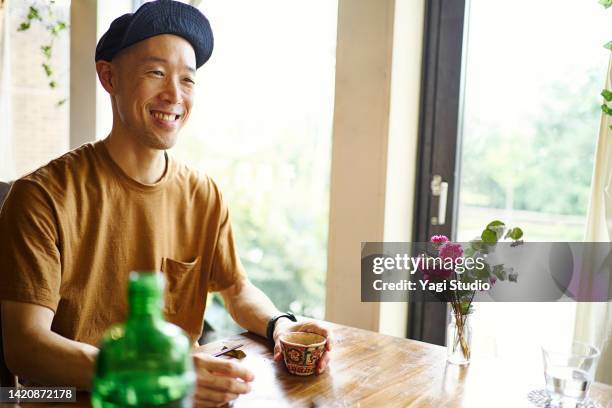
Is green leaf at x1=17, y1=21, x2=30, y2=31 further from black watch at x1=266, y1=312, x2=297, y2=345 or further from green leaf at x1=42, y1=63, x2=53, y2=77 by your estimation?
black watch at x1=266, y1=312, x2=297, y2=345

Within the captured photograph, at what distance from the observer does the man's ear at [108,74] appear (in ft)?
5.16

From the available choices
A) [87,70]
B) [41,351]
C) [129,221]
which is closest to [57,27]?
[87,70]

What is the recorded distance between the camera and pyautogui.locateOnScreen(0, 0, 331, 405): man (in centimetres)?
129

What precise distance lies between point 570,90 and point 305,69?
113 centimetres

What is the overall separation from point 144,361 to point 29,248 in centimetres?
87

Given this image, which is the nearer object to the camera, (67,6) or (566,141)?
(566,141)

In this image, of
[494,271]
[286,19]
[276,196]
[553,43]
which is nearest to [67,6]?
[286,19]

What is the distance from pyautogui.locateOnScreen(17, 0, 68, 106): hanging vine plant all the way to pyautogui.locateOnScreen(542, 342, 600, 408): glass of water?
9.55ft

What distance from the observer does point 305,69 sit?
8.25ft

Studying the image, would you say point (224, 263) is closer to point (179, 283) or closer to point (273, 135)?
point (179, 283)

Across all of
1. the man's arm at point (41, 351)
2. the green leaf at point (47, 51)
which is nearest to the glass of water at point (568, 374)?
the man's arm at point (41, 351)

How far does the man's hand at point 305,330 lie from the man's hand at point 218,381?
0.65 ft

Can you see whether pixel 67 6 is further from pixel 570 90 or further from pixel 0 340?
pixel 570 90

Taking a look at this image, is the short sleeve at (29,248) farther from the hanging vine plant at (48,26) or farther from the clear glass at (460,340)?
the hanging vine plant at (48,26)
